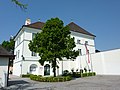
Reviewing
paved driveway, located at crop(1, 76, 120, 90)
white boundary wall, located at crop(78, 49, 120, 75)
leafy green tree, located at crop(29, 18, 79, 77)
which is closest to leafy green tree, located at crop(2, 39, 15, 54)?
white boundary wall, located at crop(78, 49, 120, 75)

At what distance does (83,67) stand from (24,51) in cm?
1300

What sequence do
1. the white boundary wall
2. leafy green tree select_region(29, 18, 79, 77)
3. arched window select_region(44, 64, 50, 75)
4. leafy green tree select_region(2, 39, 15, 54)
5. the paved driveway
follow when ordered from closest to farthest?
1. the paved driveway
2. leafy green tree select_region(29, 18, 79, 77)
3. the white boundary wall
4. arched window select_region(44, 64, 50, 75)
5. leafy green tree select_region(2, 39, 15, 54)

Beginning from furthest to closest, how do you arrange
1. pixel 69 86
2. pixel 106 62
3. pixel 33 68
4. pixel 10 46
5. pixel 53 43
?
pixel 10 46 → pixel 33 68 → pixel 106 62 → pixel 53 43 → pixel 69 86

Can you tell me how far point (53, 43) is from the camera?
17.3m

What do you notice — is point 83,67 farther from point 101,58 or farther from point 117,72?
point 117,72

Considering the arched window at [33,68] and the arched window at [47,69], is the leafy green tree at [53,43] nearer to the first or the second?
the arched window at [33,68]

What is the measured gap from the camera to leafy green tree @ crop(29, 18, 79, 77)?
55.4 ft

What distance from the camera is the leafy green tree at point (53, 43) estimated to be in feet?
55.4

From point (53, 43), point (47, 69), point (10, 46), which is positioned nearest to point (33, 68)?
point (47, 69)

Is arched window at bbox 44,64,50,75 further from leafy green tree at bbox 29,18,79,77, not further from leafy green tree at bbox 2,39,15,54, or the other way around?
leafy green tree at bbox 2,39,15,54

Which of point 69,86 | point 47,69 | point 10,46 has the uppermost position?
point 10,46

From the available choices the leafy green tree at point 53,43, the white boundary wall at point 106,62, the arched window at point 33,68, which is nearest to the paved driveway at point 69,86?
the leafy green tree at point 53,43

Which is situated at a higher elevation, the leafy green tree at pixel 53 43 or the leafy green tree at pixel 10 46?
the leafy green tree at pixel 10 46

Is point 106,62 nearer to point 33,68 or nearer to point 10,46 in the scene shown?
point 33,68
